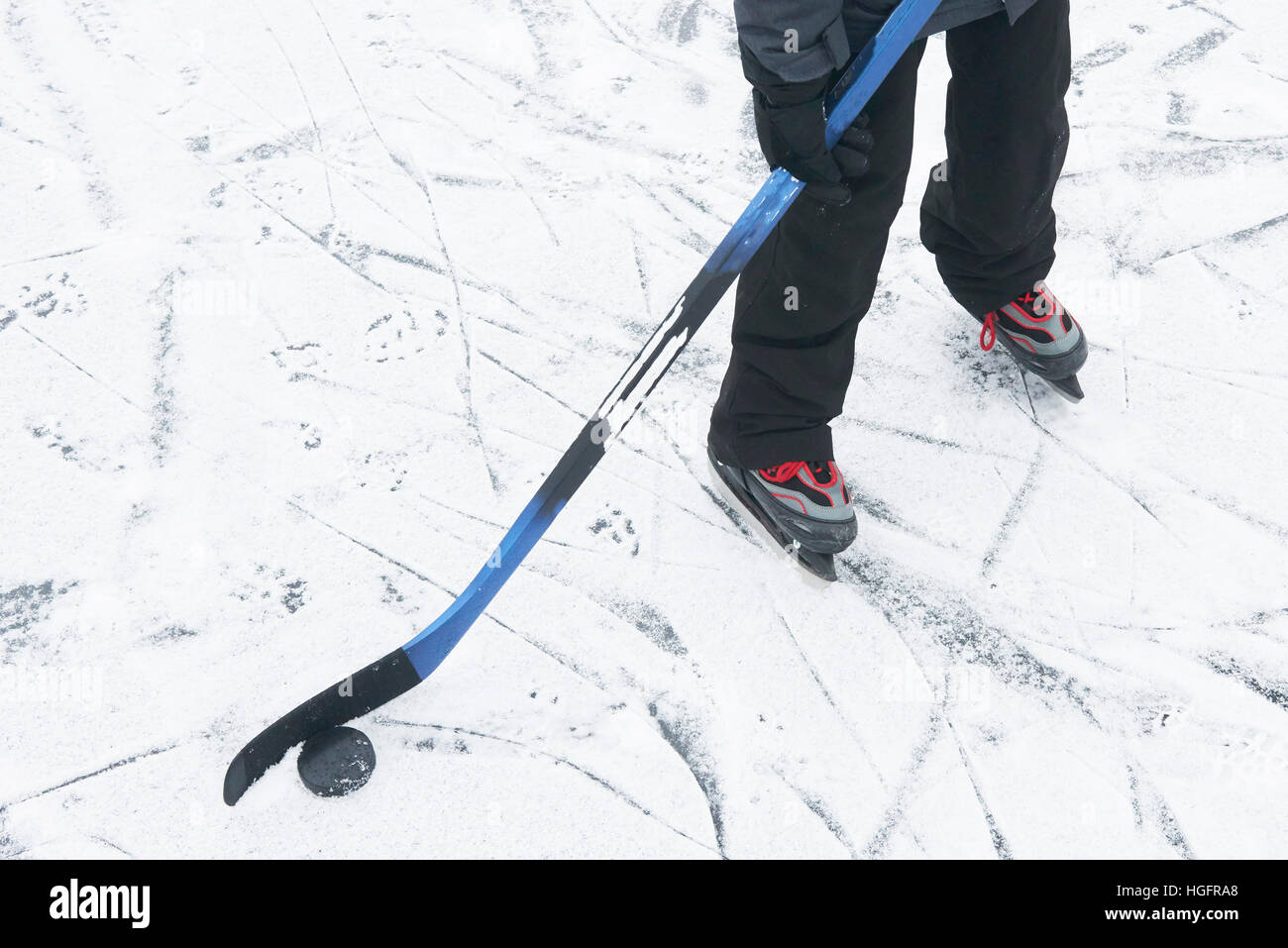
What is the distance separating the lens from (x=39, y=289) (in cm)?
251

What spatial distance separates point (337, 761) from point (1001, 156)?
57.7 inches

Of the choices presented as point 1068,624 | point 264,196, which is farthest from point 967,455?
point 264,196

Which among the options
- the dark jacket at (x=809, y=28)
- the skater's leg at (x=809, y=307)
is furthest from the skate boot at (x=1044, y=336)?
the dark jacket at (x=809, y=28)

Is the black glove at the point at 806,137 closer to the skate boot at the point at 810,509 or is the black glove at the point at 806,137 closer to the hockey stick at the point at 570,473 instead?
the hockey stick at the point at 570,473

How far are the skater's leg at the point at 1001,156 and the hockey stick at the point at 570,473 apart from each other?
0.91 ft

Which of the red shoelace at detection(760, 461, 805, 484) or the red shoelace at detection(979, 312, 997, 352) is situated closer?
the red shoelace at detection(760, 461, 805, 484)

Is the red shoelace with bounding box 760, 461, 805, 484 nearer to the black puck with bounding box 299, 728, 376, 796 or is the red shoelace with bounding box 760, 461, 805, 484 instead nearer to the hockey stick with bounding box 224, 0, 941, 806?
the hockey stick with bounding box 224, 0, 941, 806

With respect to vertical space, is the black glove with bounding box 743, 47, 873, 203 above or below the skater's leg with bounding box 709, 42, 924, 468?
above

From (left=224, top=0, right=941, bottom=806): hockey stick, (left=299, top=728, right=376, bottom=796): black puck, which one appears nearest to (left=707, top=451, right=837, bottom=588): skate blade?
(left=224, top=0, right=941, bottom=806): hockey stick

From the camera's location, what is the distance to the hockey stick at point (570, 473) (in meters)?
1.55

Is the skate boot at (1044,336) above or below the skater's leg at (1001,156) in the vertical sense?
below

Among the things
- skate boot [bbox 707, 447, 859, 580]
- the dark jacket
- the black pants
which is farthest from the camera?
skate boot [bbox 707, 447, 859, 580]

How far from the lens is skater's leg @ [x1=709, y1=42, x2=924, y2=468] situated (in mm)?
1653

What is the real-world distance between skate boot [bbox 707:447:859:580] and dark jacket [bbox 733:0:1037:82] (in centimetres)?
69
